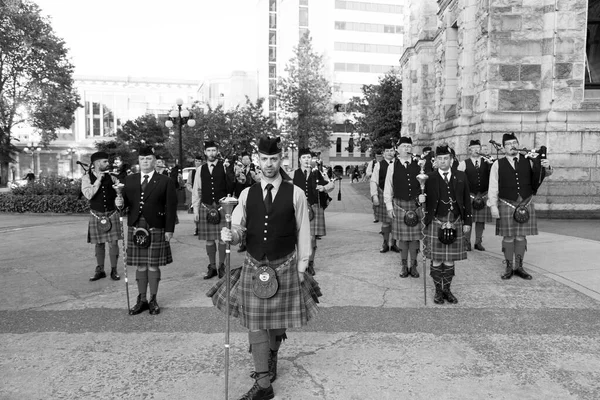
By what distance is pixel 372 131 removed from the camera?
36125mm

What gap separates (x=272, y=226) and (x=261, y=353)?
38.4 inches

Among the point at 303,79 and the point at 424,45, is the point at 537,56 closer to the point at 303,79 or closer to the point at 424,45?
the point at 424,45

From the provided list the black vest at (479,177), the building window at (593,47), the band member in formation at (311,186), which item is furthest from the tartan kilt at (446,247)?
the building window at (593,47)

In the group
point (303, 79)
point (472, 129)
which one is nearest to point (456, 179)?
point (472, 129)

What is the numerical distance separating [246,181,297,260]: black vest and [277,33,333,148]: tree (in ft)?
171

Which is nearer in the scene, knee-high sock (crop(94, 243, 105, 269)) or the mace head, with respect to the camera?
the mace head

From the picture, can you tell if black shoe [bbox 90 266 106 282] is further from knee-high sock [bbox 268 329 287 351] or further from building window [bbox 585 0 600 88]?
building window [bbox 585 0 600 88]

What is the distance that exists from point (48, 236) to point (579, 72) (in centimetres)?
1488

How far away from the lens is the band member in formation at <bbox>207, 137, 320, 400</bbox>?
12.2 ft

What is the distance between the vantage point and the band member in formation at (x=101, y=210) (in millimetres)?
7375

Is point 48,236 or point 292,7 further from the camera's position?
point 292,7

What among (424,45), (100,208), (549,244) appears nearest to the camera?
(100,208)

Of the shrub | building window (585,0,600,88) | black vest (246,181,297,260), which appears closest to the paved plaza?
black vest (246,181,297,260)

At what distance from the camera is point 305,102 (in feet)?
180
